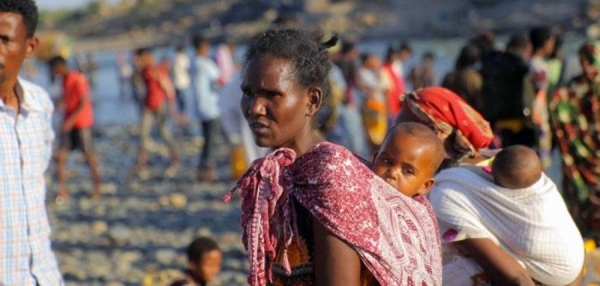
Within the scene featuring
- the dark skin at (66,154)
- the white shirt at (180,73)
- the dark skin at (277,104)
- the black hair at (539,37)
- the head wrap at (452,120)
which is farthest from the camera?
the white shirt at (180,73)

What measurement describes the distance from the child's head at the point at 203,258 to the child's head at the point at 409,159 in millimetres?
2428

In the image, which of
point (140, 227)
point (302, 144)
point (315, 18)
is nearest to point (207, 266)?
point (302, 144)

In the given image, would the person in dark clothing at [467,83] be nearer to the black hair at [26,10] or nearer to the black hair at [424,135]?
the black hair at [26,10]

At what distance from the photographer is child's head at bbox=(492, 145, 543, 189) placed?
3410mm

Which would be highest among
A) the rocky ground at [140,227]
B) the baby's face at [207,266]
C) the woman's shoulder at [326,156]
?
the woman's shoulder at [326,156]

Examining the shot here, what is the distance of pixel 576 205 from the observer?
22.7ft

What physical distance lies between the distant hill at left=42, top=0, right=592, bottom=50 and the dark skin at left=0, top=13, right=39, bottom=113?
39.8 m

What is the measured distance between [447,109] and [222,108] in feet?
14.3

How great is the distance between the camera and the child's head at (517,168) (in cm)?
341

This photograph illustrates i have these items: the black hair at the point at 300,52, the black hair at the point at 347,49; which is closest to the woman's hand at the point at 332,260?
the black hair at the point at 300,52

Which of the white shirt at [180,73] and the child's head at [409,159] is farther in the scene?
the white shirt at [180,73]

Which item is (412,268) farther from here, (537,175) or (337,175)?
(537,175)

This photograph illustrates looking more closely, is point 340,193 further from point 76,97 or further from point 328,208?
point 76,97

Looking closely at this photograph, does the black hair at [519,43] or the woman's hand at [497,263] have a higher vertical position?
the black hair at [519,43]
